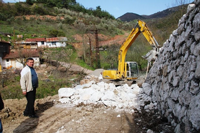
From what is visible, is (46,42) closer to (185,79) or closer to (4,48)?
(4,48)

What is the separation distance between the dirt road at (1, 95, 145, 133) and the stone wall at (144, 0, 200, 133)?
3.52 feet

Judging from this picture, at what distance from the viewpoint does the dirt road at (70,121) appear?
167 inches

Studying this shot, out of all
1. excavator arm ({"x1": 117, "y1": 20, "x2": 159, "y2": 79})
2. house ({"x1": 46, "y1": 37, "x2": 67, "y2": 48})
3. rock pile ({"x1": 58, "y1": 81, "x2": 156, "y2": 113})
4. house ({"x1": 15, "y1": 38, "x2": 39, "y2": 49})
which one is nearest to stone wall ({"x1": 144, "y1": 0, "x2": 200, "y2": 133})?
rock pile ({"x1": 58, "y1": 81, "x2": 156, "y2": 113})

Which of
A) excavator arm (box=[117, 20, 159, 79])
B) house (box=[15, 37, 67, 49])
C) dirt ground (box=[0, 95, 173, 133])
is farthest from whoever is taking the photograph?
house (box=[15, 37, 67, 49])

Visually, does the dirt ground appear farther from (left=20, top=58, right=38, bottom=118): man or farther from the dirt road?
(left=20, top=58, right=38, bottom=118): man

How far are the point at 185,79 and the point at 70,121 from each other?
339cm

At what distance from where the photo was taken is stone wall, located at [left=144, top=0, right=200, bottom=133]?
9.59 ft

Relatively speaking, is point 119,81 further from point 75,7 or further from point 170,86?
point 75,7

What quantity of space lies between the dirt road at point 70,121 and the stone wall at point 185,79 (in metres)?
1.07

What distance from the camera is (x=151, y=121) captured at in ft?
14.5

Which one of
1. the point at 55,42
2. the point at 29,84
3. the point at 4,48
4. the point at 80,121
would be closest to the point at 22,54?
the point at 4,48

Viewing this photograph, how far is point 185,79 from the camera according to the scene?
3.40 meters

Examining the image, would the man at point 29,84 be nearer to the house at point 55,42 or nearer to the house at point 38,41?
the house at point 55,42

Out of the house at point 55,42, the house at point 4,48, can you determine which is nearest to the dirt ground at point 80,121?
the house at point 4,48
